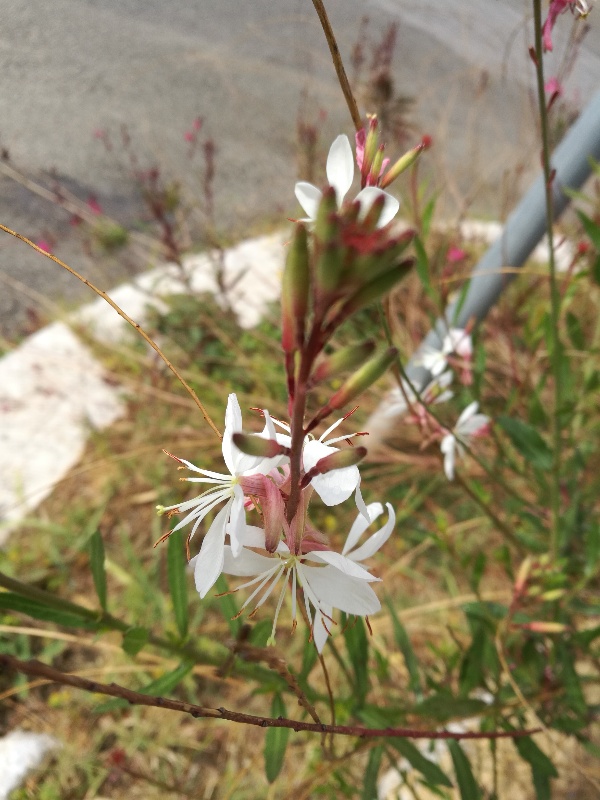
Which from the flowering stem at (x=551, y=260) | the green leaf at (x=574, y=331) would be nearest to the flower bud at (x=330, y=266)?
the flowering stem at (x=551, y=260)

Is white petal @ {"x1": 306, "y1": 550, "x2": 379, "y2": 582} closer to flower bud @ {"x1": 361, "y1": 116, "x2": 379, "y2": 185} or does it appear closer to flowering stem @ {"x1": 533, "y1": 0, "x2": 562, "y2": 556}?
flower bud @ {"x1": 361, "y1": 116, "x2": 379, "y2": 185}

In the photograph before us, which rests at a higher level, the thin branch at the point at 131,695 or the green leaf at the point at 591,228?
the green leaf at the point at 591,228

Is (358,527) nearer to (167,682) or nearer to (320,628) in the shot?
(320,628)

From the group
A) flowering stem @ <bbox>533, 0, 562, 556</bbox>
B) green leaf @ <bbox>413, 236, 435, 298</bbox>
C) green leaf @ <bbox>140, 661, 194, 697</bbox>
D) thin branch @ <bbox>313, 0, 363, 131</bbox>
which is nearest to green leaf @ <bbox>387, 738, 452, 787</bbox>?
green leaf @ <bbox>140, 661, 194, 697</bbox>

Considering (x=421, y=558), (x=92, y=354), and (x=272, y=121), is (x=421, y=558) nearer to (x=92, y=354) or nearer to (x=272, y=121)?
(x=92, y=354)

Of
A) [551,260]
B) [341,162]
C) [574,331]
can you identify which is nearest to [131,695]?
[341,162]

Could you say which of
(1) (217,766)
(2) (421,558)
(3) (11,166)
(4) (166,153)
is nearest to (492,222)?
(4) (166,153)

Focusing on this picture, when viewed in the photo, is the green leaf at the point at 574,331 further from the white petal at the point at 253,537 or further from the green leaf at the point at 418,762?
the white petal at the point at 253,537
